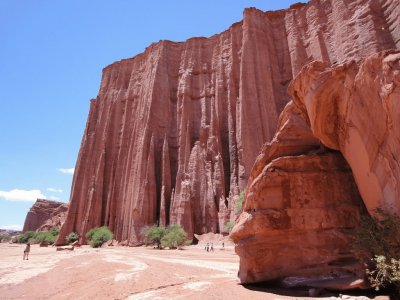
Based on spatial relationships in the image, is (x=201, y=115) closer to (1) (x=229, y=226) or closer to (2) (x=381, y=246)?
(1) (x=229, y=226)

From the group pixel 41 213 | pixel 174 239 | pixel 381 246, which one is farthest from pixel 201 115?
pixel 41 213

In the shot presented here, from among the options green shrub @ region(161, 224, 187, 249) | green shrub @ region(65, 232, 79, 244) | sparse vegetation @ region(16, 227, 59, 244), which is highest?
sparse vegetation @ region(16, 227, 59, 244)

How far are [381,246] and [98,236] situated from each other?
136 feet

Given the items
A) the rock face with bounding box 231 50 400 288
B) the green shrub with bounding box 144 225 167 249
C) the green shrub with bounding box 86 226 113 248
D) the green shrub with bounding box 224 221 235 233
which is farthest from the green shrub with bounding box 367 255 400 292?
the green shrub with bounding box 86 226 113 248

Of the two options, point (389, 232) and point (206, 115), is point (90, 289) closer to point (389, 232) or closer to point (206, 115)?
point (389, 232)

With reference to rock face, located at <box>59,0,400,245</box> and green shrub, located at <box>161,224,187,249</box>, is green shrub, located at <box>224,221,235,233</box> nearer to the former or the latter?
rock face, located at <box>59,0,400,245</box>

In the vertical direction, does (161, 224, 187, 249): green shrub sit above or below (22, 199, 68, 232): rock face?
below

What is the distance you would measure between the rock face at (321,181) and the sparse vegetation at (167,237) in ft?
83.5

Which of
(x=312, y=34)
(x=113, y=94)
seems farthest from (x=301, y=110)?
(x=113, y=94)

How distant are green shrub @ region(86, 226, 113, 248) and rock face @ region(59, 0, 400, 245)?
9.23 feet

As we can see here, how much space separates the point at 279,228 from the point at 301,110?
394 centimetres

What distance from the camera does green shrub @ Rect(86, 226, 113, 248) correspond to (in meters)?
41.5

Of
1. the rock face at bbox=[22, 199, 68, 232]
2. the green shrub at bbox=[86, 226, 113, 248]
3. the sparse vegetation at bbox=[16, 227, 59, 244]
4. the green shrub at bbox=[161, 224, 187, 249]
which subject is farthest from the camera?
the rock face at bbox=[22, 199, 68, 232]

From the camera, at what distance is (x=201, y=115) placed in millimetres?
48000
